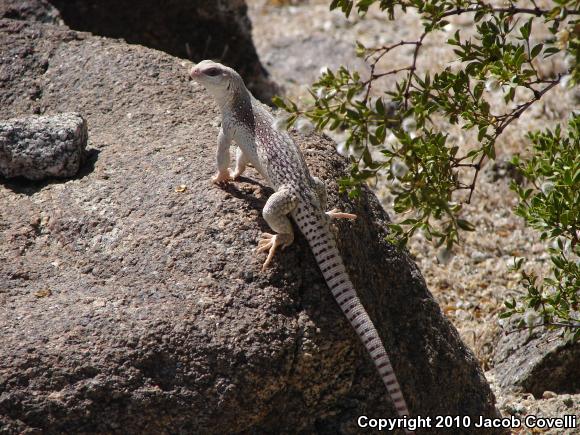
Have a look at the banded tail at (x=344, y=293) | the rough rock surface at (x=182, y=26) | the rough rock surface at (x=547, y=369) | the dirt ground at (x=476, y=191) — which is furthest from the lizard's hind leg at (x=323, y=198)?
the rough rock surface at (x=182, y=26)

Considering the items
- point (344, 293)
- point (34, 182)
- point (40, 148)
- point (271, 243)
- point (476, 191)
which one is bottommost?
point (344, 293)

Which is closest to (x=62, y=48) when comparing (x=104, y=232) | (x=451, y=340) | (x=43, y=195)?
(x=43, y=195)

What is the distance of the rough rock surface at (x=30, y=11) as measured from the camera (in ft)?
22.8

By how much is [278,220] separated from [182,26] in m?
4.97

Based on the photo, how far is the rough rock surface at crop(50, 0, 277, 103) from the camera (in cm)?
855

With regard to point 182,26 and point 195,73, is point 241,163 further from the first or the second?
point 182,26

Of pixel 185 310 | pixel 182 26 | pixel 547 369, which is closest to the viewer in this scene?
pixel 185 310

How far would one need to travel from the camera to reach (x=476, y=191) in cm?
840

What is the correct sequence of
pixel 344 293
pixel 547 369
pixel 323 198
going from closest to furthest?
pixel 344 293, pixel 323 198, pixel 547 369
